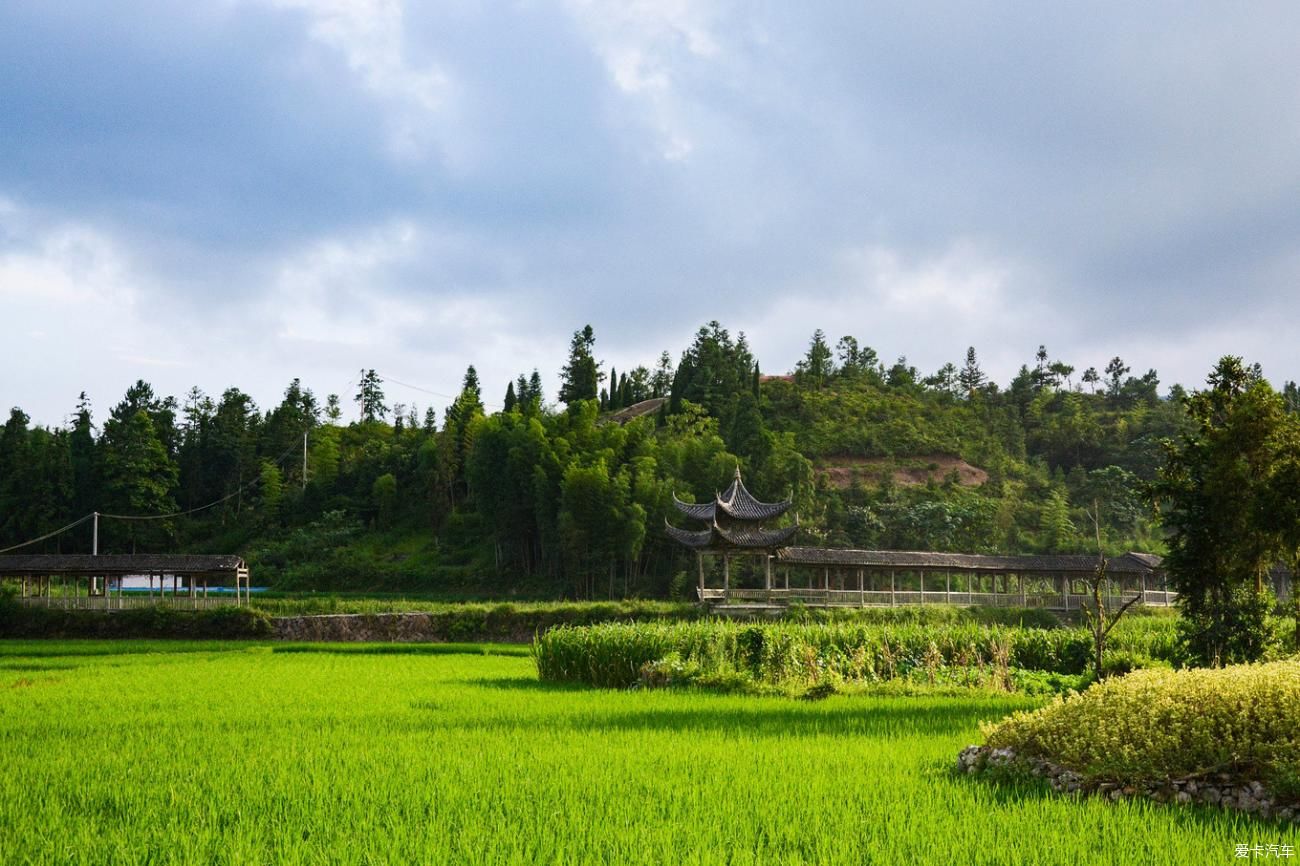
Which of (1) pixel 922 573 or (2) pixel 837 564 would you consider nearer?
(2) pixel 837 564

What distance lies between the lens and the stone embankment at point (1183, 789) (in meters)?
5.64

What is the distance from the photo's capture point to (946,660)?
53.0ft

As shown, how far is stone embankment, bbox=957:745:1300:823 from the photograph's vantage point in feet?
18.5

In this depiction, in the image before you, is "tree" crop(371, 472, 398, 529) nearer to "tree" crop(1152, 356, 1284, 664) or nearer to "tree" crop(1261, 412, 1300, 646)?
"tree" crop(1152, 356, 1284, 664)

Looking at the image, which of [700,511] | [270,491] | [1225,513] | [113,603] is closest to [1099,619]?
[1225,513]

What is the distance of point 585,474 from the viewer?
38.3m

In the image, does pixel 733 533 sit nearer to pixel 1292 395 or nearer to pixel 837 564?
pixel 837 564

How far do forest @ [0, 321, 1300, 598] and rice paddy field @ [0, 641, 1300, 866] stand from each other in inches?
1099

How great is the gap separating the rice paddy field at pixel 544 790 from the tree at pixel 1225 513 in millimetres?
5860

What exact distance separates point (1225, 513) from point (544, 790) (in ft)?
45.1

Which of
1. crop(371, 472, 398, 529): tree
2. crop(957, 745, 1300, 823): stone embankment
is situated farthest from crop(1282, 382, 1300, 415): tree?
crop(957, 745, 1300, 823): stone embankment

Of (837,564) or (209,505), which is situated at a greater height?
(209,505)

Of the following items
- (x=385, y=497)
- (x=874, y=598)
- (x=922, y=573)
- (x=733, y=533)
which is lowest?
(x=874, y=598)

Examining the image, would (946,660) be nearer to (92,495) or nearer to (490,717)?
(490,717)
